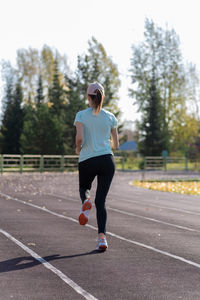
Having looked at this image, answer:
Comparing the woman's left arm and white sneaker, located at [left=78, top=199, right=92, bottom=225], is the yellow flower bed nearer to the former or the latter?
white sneaker, located at [left=78, top=199, right=92, bottom=225]

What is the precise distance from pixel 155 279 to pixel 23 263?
148cm

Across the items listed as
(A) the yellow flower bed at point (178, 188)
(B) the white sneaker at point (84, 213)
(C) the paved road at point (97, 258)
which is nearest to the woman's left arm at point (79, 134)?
(B) the white sneaker at point (84, 213)

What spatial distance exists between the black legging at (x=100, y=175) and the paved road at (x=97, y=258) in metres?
0.53

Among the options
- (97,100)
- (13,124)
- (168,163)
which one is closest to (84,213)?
(97,100)

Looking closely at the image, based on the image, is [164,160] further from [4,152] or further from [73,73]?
[4,152]

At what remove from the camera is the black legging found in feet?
20.8

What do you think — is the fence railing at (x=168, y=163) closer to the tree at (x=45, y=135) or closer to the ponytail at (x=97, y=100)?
the tree at (x=45, y=135)

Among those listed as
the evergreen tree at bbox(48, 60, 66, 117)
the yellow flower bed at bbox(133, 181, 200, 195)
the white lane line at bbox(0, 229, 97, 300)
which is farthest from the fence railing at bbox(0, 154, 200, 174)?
the white lane line at bbox(0, 229, 97, 300)

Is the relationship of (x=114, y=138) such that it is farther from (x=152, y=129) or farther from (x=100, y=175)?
(x=152, y=129)

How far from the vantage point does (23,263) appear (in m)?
5.70

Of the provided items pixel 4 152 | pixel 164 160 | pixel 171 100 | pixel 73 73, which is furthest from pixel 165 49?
pixel 4 152

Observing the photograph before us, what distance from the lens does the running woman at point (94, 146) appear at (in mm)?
6320

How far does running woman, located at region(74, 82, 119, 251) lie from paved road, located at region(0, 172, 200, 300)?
2.01 feet

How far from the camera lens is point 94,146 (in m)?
6.35
